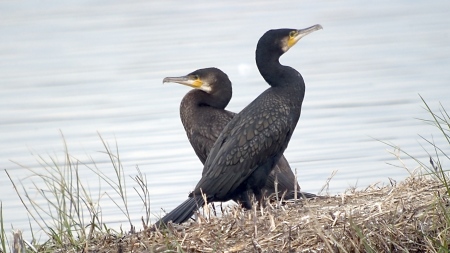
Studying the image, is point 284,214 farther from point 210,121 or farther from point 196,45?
point 196,45

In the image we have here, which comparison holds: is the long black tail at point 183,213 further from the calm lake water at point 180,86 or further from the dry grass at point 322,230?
the calm lake water at point 180,86

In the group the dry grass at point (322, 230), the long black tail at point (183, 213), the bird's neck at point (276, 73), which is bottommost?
the dry grass at point (322, 230)

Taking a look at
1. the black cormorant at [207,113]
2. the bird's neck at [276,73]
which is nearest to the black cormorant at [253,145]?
the bird's neck at [276,73]

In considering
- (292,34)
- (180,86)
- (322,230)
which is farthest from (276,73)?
(180,86)

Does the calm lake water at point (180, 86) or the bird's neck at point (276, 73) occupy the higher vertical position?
the calm lake water at point (180, 86)

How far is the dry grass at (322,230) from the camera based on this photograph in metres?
5.46

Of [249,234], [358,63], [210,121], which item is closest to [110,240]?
[249,234]

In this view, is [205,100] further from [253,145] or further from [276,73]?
[253,145]

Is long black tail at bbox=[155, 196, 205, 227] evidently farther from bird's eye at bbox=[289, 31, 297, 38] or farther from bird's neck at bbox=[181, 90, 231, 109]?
bird's neck at bbox=[181, 90, 231, 109]

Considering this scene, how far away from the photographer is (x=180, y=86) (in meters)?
15.0

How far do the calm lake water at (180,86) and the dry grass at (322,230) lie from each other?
8.85 feet

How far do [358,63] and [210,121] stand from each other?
6773mm

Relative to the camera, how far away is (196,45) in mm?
18438

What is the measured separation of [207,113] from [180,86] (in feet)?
19.2
